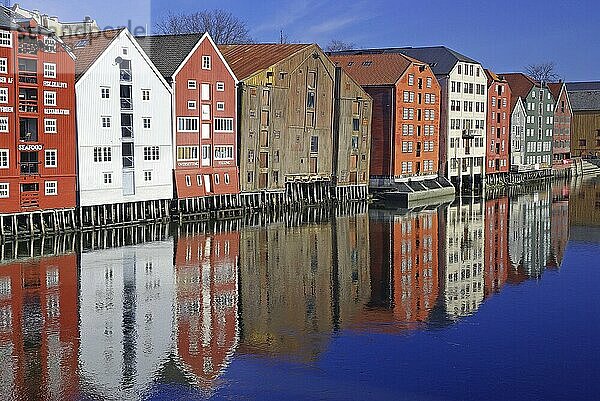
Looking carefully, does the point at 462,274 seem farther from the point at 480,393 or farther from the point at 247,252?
the point at 480,393

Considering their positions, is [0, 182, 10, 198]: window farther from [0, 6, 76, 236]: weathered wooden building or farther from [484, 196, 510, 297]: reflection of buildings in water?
[484, 196, 510, 297]: reflection of buildings in water

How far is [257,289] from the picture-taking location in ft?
85.8

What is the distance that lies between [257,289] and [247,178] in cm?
2220

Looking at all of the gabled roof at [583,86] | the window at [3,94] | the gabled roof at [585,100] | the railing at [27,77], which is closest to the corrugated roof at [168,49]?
the railing at [27,77]

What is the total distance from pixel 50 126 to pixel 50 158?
1361mm

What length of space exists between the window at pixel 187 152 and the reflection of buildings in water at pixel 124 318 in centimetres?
1058

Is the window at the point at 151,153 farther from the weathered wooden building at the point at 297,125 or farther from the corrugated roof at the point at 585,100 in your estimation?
the corrugated roof at the point at 585,100

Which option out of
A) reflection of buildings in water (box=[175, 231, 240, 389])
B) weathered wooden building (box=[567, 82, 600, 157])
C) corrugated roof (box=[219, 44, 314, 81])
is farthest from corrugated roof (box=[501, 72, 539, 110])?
reflection of buildings in water (box=[175, 231, 240, 389])

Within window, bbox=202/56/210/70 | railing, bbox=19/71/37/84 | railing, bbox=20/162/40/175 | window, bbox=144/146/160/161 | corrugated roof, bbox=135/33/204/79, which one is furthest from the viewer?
window, bbox=202/56/210/70

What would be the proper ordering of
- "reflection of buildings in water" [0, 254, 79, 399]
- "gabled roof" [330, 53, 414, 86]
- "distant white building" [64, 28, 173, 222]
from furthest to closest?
"gabled roof" [330, 53, 414, 86]
"distant white building" [64, 28, 173, 222]
"reflection of buildings in water" [0, 254, 79, 399]

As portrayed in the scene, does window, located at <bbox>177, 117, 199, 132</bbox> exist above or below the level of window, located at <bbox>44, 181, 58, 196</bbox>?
above

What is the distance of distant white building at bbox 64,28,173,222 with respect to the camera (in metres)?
38.1

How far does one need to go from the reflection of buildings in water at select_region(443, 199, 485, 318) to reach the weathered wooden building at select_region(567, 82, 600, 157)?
171 feet

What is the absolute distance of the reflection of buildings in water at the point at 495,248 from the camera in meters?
28.4
